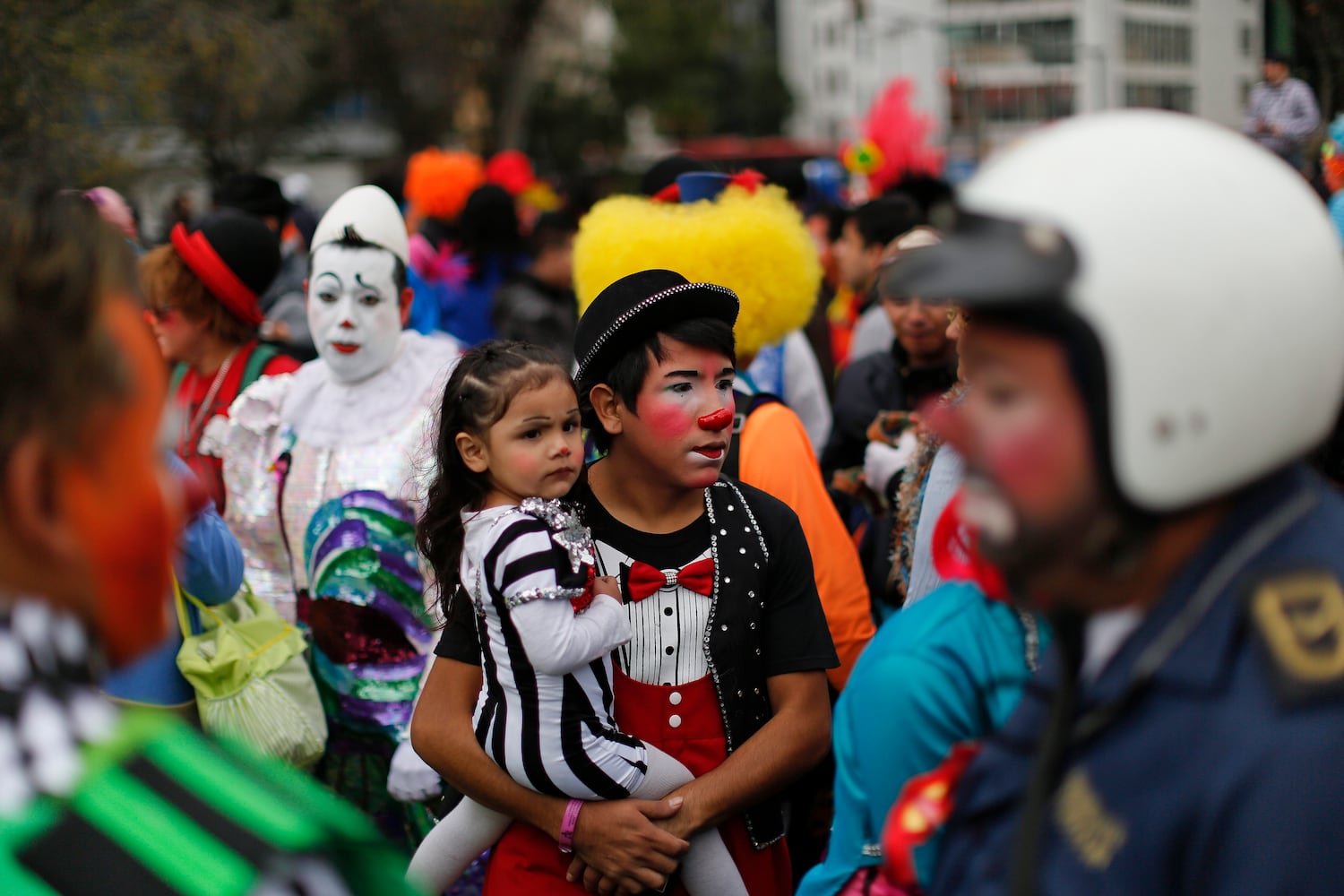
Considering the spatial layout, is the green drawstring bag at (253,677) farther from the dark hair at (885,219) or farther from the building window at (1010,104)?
the building window at (1010,104)

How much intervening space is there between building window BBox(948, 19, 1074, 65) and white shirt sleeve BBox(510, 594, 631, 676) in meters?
23.7

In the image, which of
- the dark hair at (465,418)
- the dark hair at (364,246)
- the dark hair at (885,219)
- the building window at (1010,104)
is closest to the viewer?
the dark hair at (465,418)

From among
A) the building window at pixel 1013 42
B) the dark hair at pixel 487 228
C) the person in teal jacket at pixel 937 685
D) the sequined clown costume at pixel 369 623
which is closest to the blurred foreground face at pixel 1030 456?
the person in teal jacket at pixel 937 685

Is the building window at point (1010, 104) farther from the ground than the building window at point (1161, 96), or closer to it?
closer to it

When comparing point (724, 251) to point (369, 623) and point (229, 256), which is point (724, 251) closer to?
point (369, 623)

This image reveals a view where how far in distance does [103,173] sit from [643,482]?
675 centimetres

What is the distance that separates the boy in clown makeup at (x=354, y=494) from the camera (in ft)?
12.9

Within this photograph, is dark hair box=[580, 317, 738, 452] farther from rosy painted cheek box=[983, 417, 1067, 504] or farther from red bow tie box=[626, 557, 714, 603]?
rosy painted cheek box=[983, 417, 1067, 504]

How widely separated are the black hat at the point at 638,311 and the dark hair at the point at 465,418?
13 centimetres

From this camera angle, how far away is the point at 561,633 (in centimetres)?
246

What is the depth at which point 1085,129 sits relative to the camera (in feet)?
4.45

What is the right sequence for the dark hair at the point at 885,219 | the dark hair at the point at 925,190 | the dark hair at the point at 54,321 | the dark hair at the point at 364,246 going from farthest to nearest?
the dark hair at the point at 925,190
the dark hair at the point at 885,219
the dark hair at the point at 364,246
the dark hair at the point at 54,321

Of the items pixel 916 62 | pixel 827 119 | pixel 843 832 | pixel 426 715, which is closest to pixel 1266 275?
pixel 843 832

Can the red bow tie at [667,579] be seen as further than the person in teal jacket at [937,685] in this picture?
Yes
